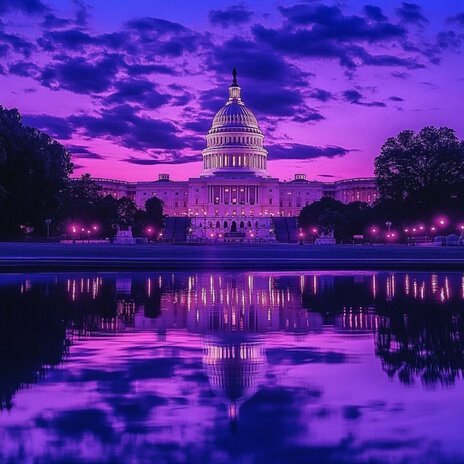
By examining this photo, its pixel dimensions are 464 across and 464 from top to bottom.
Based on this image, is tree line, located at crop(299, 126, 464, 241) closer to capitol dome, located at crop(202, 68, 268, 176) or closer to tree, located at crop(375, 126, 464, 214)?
tree, located at crop(375, 126, 464, 214)

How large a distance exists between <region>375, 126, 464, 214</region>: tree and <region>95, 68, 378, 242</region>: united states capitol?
74.2 metres

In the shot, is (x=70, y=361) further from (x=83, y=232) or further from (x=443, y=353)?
(x=83, y=232)

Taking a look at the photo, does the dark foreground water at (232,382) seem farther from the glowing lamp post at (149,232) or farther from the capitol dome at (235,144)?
the capitol dome at (235,144)

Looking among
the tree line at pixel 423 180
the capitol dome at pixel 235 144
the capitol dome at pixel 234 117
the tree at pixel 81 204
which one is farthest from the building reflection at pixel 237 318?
the capitol dome at pixel 234 117

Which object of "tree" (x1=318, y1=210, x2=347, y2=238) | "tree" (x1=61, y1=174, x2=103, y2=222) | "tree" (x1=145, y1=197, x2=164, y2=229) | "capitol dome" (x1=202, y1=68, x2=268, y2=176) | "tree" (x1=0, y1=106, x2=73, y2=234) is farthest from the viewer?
"capitol dome" (x1=202, y1=68, x2=268, y2=176)

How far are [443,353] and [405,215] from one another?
61.5 m

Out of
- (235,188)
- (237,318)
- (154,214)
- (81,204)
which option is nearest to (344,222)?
(154,214)

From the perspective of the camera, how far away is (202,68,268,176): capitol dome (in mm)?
158875

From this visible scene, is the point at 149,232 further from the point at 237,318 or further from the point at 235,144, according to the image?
the point at 237,318

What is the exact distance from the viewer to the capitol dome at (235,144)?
159 m

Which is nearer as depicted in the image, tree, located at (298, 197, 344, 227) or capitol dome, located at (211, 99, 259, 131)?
tree, located at (298, 197, 344, 227)

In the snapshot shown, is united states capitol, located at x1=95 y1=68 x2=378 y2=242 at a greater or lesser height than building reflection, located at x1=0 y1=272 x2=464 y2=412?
greater

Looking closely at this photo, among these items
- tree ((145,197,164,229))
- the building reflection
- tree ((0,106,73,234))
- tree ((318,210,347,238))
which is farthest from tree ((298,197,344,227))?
the building reflection

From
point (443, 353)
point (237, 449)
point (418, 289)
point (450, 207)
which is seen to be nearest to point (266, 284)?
point (418, 289)
